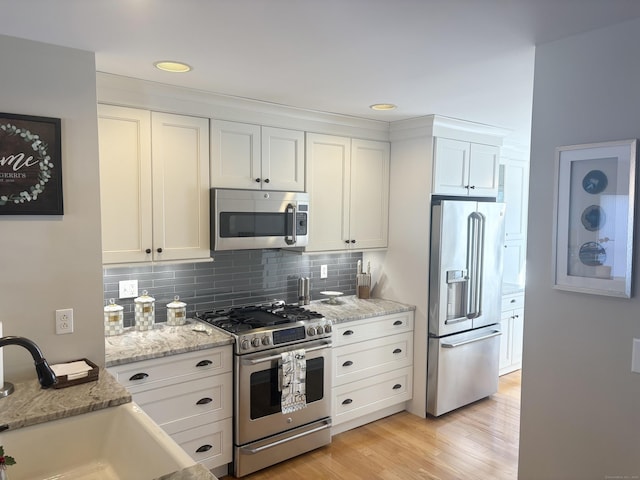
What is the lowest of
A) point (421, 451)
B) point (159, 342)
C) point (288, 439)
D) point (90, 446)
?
point (421, 451)

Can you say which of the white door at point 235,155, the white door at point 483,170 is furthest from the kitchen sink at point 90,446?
the white door at point 483,170

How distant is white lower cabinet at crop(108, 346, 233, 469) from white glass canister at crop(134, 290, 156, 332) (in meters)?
0.45

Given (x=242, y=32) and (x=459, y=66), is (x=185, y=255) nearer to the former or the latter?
(x=242, y=32)

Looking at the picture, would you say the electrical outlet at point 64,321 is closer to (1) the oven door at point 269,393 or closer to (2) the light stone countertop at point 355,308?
(1) the oven door at point 269,393

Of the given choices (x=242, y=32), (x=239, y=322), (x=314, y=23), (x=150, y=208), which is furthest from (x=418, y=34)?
(x=239, y=322)

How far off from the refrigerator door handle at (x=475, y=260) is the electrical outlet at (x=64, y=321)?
116 inches

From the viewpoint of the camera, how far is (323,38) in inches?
80.3

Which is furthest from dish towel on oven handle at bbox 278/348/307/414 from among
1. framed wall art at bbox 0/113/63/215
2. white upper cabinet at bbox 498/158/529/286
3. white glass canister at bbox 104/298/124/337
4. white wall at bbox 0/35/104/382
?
white upper cabinet at bbox 498/158/529/286

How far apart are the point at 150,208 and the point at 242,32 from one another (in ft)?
4.34

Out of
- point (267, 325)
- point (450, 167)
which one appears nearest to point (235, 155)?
point (267, 325)

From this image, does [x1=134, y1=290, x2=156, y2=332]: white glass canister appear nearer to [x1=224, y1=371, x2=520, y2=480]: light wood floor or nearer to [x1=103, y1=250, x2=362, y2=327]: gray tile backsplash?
[x1=103, y1=250, x2=362, y2=327]: gray tile backsplash

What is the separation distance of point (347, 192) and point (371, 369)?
1.40 meters

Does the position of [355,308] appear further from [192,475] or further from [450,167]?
[192,475]

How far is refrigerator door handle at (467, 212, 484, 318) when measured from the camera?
396 cm
